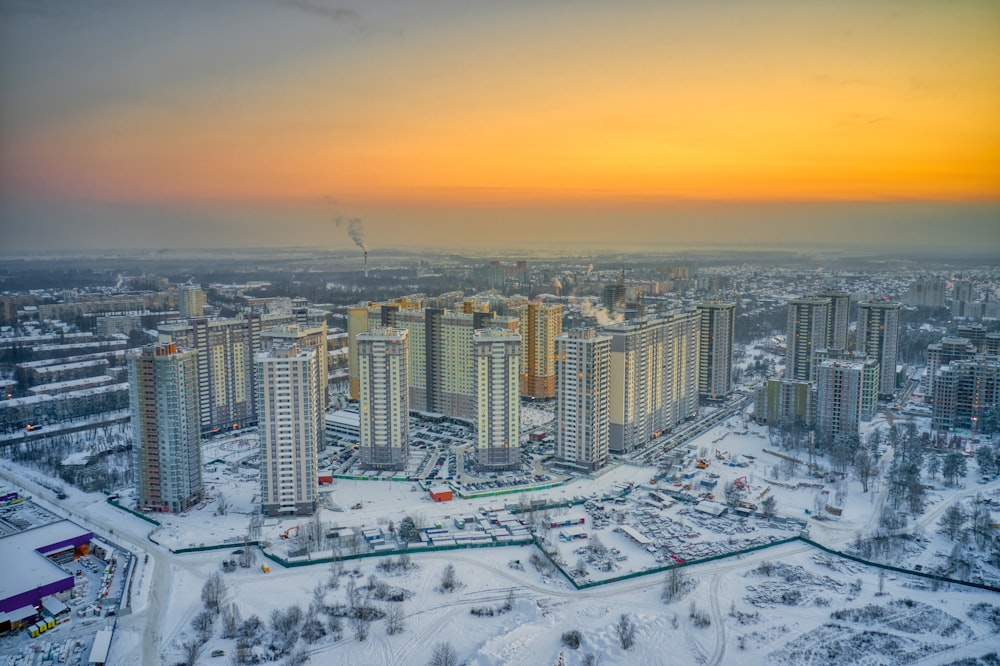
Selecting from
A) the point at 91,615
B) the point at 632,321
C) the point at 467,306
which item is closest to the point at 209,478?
the point at 91,615

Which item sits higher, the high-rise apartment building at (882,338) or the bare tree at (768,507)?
the high-rise apartment building at (882,338)

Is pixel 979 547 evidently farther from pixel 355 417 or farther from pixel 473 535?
pixel 355 417

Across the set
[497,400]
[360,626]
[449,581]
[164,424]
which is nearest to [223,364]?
[164,424]

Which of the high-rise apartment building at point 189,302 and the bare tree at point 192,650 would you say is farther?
the high-rise apartment building at point 189,302

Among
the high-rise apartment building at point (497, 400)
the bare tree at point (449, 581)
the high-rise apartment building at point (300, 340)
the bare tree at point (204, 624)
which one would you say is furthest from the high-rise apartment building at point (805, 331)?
the bare tree at point (204, 624)

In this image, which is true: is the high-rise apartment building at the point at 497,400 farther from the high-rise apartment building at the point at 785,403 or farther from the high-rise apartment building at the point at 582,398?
the high-rise apartment building at the point at 785,403

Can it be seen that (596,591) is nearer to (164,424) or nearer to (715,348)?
(164,424)
